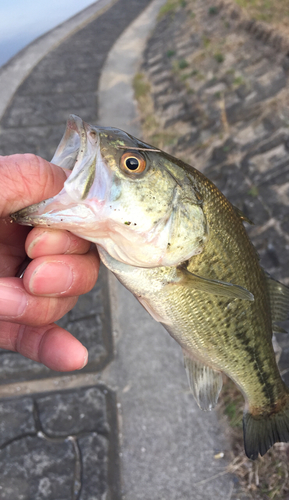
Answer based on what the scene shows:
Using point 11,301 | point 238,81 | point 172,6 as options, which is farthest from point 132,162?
point 172,6

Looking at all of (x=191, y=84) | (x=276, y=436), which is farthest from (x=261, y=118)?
(x=276, y=436)

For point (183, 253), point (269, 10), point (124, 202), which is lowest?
point (183, 253)

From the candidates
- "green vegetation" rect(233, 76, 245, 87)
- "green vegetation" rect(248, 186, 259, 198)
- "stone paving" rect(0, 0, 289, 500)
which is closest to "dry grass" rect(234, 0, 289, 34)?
"stone paving" rect(0, 0, 289, 500)

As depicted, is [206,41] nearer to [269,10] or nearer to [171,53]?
[171,53]

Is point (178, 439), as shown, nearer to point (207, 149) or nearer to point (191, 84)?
point (207, 149)

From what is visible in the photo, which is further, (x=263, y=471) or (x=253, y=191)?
(x=253, y=191)

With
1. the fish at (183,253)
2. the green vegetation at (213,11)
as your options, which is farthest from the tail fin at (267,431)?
the green vegetation at (213,11)
